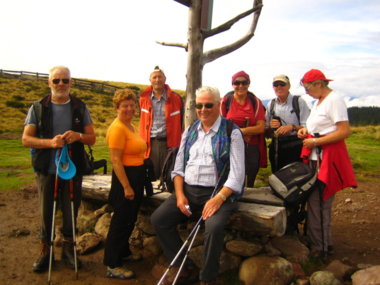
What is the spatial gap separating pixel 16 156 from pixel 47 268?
11219 millimetres

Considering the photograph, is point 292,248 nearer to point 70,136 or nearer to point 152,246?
point 152,246

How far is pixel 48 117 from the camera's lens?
14.4ft

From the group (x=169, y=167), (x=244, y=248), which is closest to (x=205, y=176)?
(x=169, y=167)

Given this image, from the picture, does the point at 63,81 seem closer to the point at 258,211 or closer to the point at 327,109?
the point at 258,211

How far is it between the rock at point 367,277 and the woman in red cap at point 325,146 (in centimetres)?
78

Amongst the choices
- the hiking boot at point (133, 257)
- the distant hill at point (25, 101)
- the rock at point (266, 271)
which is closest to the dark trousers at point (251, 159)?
the rock at point (266, 271)

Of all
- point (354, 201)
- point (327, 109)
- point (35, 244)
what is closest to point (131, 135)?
point (327, 109)

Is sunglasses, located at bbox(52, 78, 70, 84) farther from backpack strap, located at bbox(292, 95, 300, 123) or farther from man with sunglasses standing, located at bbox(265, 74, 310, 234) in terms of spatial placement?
backpack strap, located at bbox(292, 95, 300, 123)

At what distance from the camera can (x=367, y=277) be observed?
3.85 metres

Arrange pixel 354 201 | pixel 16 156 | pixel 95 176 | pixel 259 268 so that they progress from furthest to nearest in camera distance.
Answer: pixel 16 156, pixel 354 201, pixel 95 176, pixel 259 268

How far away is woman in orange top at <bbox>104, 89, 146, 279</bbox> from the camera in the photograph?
166 inches

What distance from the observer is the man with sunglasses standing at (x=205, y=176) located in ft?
13.4

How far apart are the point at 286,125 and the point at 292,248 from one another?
1.83 m

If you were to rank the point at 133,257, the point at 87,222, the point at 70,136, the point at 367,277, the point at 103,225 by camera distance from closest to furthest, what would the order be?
the point at 367,277 → the point at 70,136 → the point at 133,257 → the point at 103,225 → the point at 87,222
